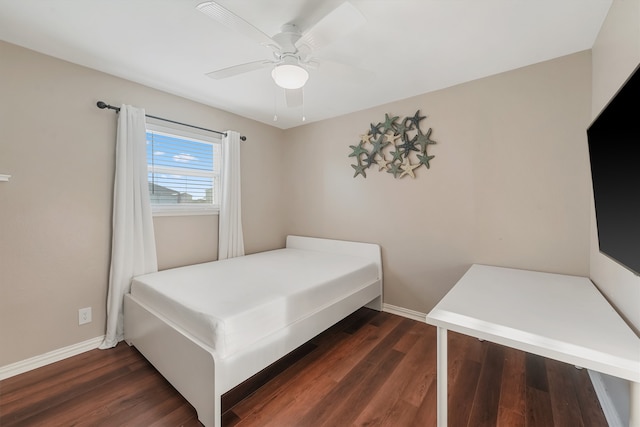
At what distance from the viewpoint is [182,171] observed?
9.28 feet

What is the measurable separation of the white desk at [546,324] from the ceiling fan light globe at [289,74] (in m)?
1.56

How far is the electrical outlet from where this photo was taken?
2.14m

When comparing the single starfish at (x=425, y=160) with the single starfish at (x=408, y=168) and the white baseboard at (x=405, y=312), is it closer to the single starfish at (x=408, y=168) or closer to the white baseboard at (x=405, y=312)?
the single starfish at (x=408, y=168)

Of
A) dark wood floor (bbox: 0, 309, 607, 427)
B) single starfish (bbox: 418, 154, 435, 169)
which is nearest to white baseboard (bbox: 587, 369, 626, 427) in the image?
dark wood floor (bbox: 0, 309, 607, 427)

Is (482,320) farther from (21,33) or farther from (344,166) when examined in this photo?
(21,33)

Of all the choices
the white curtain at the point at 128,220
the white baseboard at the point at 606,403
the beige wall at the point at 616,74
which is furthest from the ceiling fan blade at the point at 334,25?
the white baseboard at the point at 606,403

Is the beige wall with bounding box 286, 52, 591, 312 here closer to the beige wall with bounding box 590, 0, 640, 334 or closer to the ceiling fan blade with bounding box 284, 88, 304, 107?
the beige wall with bounding box 590, 0, 640, 334

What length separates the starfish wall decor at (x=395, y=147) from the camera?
2.66m

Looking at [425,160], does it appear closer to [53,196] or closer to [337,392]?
[337,392]

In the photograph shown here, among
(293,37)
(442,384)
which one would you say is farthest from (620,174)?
(293,37)

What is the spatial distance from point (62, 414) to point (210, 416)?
3.08ft

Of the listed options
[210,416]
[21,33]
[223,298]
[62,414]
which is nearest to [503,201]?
[223,298]

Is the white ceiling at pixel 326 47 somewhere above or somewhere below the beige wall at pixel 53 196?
above

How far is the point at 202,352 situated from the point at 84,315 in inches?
60.2
